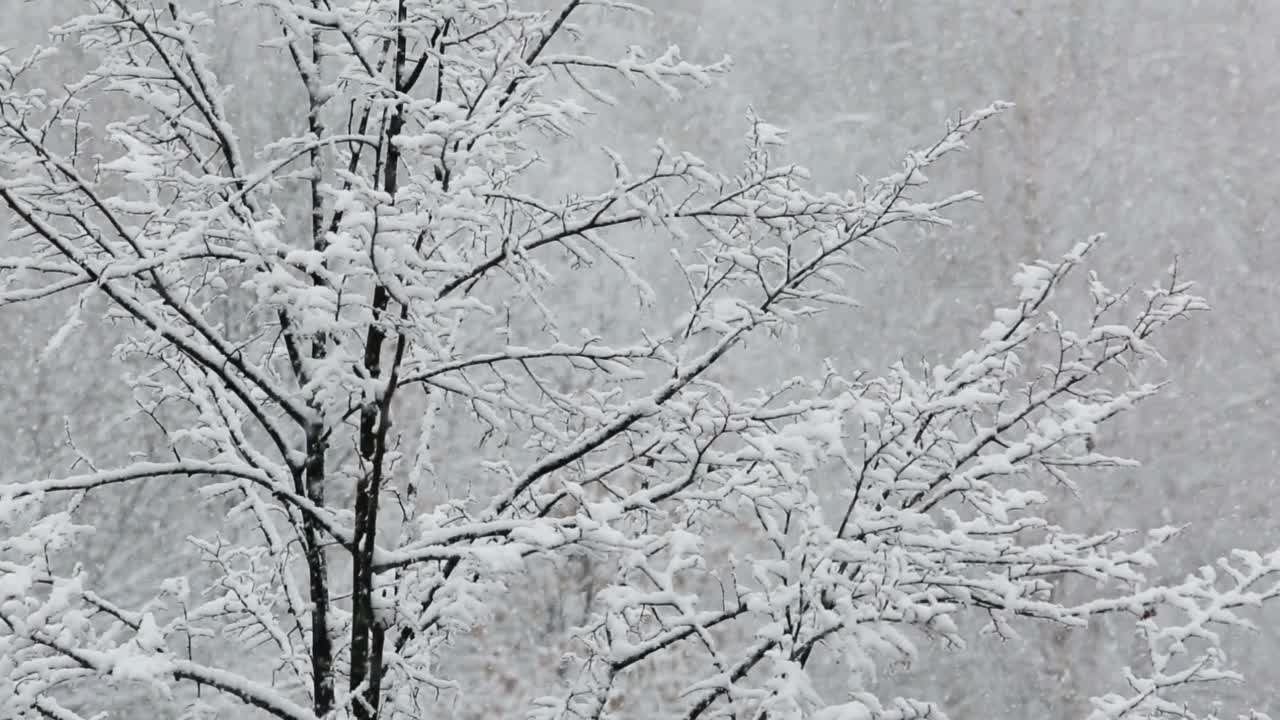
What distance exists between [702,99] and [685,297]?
2.17m

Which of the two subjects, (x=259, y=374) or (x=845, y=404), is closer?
(x=845, y=404)

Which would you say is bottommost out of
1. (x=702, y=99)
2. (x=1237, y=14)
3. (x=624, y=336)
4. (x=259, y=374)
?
(x=259, y=374)

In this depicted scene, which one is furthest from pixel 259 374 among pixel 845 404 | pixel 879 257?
pixel 879 257

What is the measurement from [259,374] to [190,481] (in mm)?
6333

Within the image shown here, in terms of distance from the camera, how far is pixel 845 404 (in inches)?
106

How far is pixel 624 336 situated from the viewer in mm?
9867

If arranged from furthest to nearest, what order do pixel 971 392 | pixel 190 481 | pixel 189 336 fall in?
pixel 190 481, pixel 189 336, pixel 971 392

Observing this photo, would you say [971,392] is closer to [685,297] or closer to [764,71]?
[685,297]

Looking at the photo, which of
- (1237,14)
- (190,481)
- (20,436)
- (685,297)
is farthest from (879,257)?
(20,436)

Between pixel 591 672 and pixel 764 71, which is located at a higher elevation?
pixel 764 71

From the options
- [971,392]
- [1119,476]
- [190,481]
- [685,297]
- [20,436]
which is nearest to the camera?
[971,392]

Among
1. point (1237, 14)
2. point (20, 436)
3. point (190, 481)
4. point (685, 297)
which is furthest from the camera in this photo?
point (1237, 14)

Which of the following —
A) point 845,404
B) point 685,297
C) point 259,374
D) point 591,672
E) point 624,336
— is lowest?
point 591,672

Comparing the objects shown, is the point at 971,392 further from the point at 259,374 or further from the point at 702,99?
the point at 702,99
